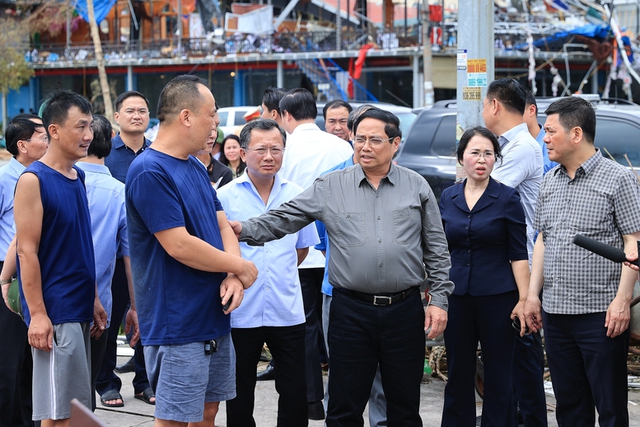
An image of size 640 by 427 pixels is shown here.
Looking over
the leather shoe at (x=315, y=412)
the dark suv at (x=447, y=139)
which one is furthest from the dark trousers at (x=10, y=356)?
the dark suv at (x=447, y=139)

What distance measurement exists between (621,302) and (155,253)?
233cm

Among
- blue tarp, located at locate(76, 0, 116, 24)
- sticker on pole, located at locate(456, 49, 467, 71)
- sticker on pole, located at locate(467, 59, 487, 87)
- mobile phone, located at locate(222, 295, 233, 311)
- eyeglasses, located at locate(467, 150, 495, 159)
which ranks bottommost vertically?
mobile phone, located at locate(222, 295, 233, 311)

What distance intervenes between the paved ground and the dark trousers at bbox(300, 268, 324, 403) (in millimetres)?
227

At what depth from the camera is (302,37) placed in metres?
32.1

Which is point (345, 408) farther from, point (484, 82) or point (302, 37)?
point (302, 37)

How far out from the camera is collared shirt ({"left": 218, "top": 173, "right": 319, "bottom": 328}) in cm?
455

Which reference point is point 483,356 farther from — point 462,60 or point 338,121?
point 338,121

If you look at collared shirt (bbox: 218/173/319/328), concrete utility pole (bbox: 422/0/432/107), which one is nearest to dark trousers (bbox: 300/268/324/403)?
collared shirt (bbox: 218/173/319/328)

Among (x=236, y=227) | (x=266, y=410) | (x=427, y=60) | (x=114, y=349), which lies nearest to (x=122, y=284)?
(x=114, y=349)

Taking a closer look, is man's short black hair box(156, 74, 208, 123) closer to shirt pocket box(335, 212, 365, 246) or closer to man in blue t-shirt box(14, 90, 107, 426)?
man in blue t-shirt box(14, 90, 107, 426)

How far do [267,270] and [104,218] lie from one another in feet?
3.81

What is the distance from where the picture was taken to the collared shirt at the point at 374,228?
4.12 meters

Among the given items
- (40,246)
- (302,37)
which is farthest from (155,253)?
(302,37)

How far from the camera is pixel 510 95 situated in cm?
529
